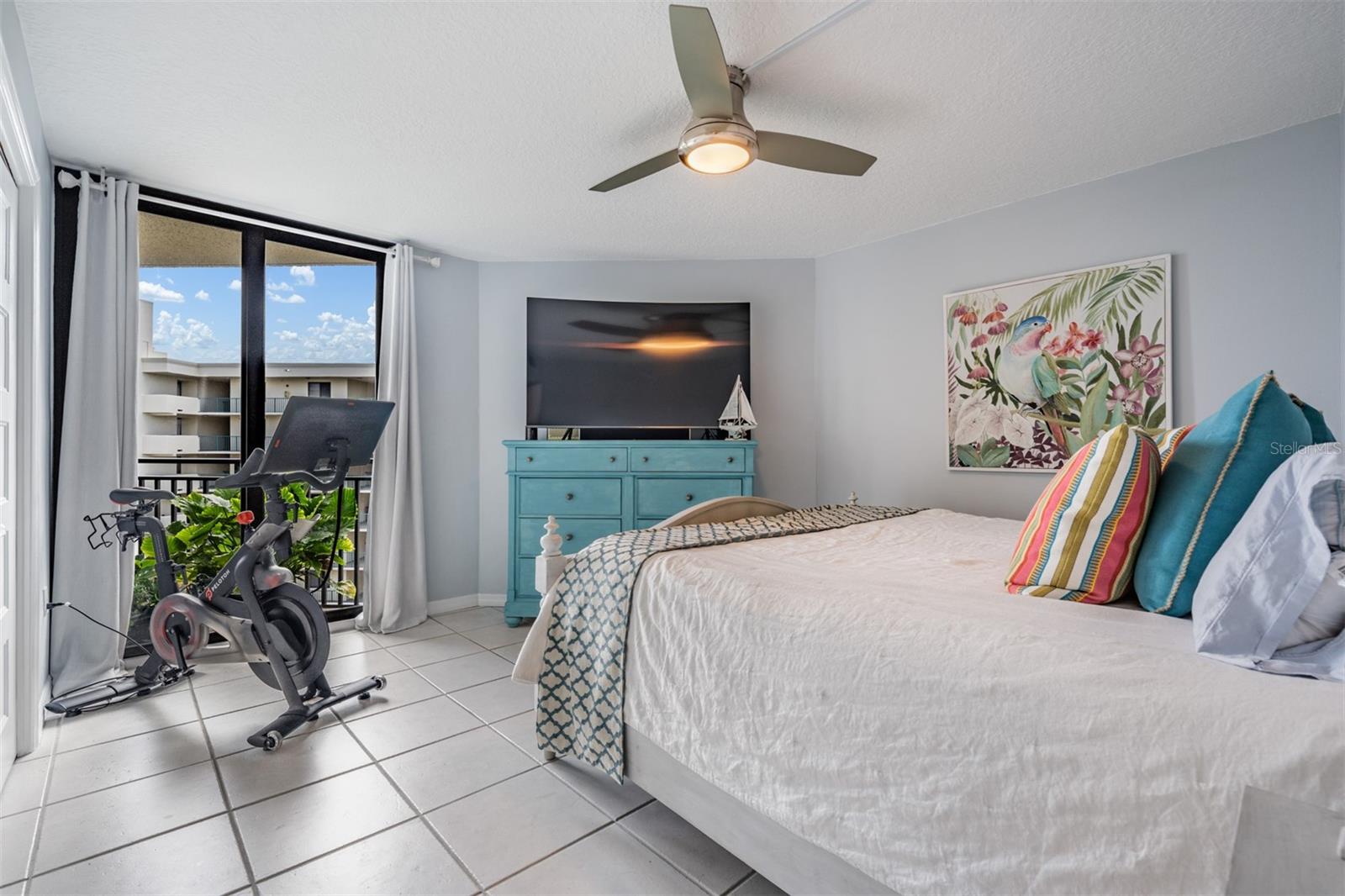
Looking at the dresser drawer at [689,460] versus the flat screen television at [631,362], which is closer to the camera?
the dresser drawer at [689,460]

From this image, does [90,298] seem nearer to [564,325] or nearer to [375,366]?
[375,366]

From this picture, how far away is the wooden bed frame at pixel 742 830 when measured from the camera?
1.28m

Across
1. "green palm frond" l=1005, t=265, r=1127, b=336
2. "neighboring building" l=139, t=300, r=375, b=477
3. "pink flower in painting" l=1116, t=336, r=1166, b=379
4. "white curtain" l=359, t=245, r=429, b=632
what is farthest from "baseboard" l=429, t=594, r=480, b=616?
"pink flower in painting" l=1116, t=336, r=1166, b=379

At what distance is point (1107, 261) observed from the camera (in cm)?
290

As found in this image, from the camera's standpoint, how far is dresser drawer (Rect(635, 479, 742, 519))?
372cm

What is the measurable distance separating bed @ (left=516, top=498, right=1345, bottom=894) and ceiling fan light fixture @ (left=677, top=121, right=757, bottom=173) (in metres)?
1.24

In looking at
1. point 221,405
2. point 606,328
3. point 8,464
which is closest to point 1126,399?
point 606,328

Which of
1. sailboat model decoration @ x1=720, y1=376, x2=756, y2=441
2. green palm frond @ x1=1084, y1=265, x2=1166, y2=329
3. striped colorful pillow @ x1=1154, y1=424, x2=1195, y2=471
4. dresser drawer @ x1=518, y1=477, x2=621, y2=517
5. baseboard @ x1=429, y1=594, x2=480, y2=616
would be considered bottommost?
baseboard @ x1=429, y1=594, x2=480, y2=616

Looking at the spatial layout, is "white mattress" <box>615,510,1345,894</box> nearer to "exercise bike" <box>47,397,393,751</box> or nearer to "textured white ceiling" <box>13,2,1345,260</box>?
"exercise bike" <box>47,397,393,751</box>

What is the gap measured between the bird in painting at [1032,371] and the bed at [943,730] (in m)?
1.67

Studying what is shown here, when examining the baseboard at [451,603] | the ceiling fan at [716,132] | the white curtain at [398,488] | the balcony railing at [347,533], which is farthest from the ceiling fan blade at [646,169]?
the baseboard at [451,603]

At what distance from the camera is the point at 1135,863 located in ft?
2.80

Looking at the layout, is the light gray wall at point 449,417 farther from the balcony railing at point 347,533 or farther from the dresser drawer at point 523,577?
the dresser drawer at point 523,577

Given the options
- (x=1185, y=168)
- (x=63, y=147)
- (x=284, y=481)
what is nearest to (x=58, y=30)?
(x=63, y=147)
